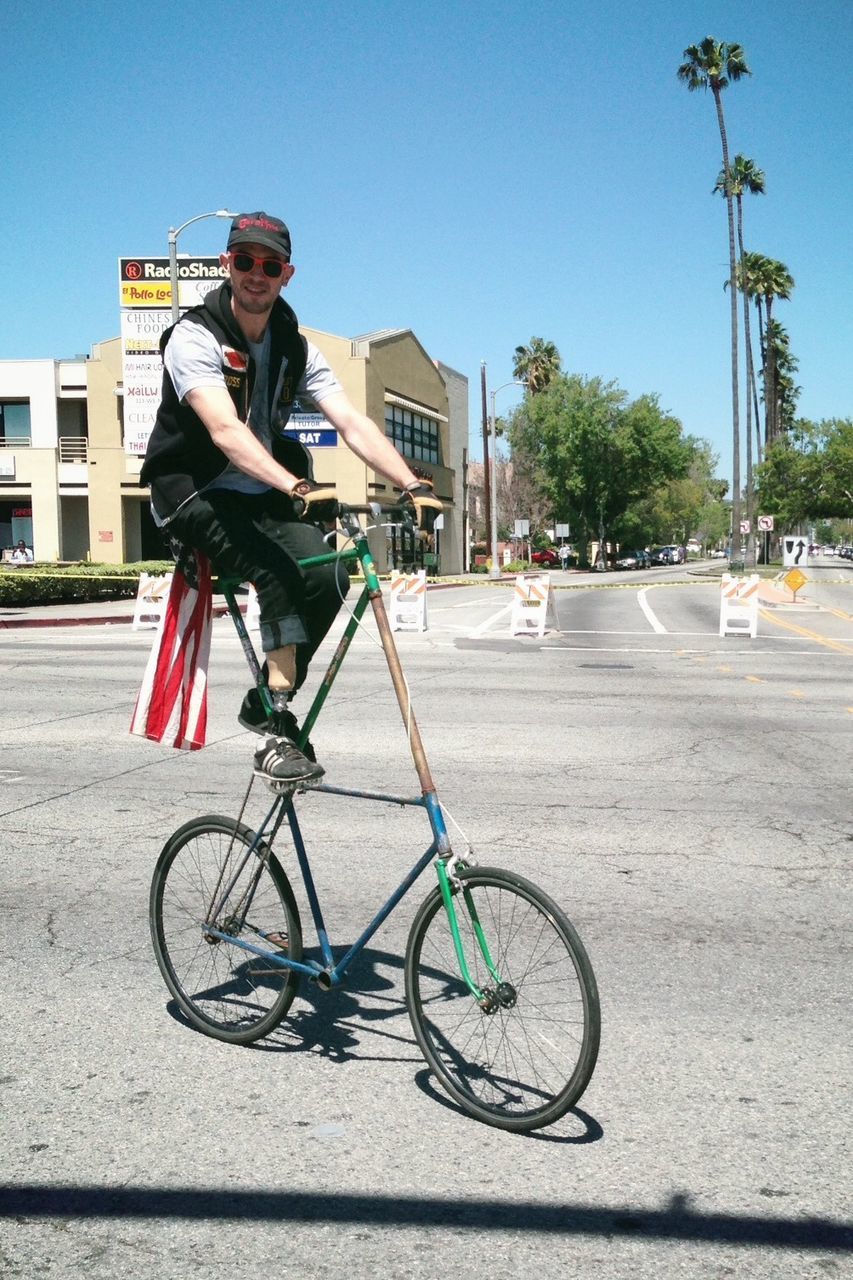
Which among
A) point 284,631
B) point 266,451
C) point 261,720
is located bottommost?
point 261,720

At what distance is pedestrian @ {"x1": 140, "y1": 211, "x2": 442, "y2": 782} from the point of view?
353cm

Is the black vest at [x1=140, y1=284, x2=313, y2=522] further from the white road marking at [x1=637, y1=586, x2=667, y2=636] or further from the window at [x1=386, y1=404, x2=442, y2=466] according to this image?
the window at [x1=386, y1=404, x2=442, y2=466]

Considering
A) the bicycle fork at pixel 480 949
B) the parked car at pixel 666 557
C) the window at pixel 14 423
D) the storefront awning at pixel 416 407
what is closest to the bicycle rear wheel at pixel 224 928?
the bicycle fork at pixel 480 949

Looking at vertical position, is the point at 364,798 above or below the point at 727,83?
below

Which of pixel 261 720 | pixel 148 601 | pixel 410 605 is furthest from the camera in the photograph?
pixel 148 601

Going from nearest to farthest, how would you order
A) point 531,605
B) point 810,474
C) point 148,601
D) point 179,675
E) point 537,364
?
point 179,675 → point 531,605 → point 148,601 → point 810,474 → point 537,364

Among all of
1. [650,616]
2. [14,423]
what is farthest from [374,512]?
[14,423]

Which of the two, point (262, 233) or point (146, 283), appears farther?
point (146, 283)

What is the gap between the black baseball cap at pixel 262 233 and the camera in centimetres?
352

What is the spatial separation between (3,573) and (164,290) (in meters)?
10.9

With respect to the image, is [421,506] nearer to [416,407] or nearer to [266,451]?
[266,451]

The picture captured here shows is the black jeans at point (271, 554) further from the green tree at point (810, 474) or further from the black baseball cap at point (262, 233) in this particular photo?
the green tree at point (810, 474)

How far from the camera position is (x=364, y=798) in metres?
3.63

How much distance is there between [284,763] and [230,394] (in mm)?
1130
